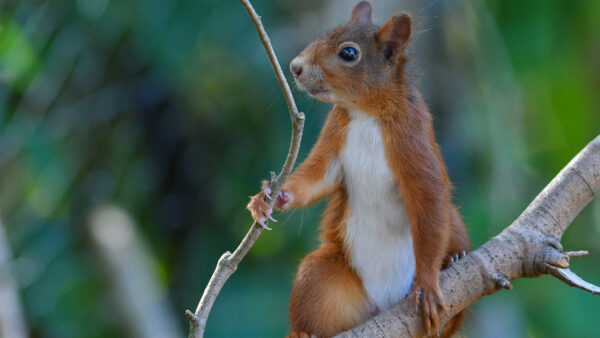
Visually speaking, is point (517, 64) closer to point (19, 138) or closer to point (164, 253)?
point (164, 253)

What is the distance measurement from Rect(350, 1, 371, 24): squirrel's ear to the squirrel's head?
0.56 ft

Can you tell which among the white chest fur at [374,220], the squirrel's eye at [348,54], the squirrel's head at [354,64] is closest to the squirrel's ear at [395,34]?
the squirrel's head at [354,64]

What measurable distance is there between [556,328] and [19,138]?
3781mm

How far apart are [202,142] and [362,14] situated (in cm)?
285

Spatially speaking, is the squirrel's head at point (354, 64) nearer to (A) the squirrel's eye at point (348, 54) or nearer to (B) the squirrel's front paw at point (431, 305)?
(A) the squirrel's eye at point (348, 54)

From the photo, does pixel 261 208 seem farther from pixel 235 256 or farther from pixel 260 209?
pixel 235 256

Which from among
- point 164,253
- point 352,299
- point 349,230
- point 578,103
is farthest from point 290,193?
point 164,253

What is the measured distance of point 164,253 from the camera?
5.16 m

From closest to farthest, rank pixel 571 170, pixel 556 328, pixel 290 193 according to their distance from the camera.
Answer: pixel 571 170 < pixel 290 193 < pixel 556 328

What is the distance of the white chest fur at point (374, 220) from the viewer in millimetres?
2365

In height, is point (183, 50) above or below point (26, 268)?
above

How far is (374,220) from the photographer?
8.05ft

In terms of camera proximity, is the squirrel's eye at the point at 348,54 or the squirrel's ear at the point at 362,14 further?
the squirrel's ear at the point at 362,14

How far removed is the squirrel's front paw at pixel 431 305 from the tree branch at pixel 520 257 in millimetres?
26
